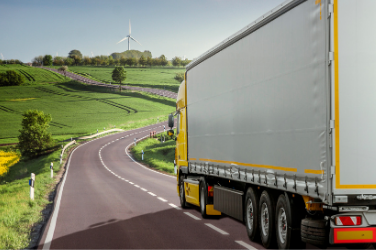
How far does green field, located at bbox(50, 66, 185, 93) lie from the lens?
14450 centimetres

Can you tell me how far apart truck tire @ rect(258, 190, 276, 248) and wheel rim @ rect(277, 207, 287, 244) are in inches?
10.6

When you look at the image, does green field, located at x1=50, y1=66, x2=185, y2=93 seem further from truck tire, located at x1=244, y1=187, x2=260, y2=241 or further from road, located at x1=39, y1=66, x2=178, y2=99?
truck tire, located at x1=244, y1=187, x2=260, y2=241

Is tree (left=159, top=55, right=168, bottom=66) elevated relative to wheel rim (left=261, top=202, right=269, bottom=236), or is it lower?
elevated

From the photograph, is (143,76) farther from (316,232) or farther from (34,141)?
(316,232)

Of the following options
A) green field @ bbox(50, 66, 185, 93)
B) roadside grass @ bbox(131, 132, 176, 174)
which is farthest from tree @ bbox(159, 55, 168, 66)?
roadside grass @ bbox(131, 132, 176, 174)

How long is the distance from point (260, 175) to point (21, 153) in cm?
6241

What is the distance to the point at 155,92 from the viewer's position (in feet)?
422

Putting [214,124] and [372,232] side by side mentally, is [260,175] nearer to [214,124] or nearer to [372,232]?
[372,232]

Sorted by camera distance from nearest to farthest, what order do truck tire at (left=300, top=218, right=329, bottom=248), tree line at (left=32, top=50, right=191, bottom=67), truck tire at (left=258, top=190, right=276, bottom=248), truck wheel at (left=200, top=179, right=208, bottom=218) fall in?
truck tire at (left=300, top=218, right=329, bottom=248) < truck tire at (left=258, top=190, right=276, bottom=248) < truck wheel at (left=200, top=179, right=208, bottom=218) < tree line at (left=32, top=50, right=191, bottom=67)

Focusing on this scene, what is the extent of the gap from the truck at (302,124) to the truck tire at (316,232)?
0.05ft

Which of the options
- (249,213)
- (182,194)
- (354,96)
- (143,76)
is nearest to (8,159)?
(182,194)

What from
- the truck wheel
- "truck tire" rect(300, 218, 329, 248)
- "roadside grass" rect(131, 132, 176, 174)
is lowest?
"roadside grass" rect(131, 132, 176, 174)

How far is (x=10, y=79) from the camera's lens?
5492 inches

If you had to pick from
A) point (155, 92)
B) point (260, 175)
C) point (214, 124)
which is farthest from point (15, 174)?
point (155, 92)
